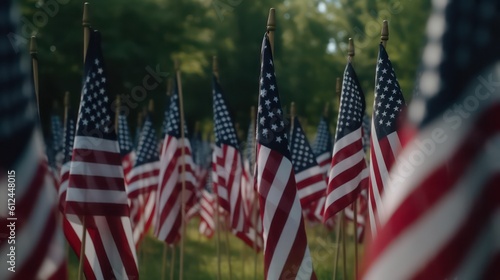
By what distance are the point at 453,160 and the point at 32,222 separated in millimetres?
1903

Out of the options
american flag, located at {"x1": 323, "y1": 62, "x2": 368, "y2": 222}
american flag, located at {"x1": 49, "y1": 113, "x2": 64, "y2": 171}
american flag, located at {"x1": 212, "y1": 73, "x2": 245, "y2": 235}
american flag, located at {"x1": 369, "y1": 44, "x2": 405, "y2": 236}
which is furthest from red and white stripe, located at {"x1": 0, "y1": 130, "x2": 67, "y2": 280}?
american flag, located at {"x1": 49, "y1": 113, "x2": 64, "y2": 171}

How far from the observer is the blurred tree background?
102 feet

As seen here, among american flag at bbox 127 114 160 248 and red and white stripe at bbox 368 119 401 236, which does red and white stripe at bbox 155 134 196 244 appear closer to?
american flag at bbox 127 114 160 248

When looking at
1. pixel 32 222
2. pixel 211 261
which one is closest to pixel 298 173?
pixel 211 261

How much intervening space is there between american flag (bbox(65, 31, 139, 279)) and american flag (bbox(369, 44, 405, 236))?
2490mm

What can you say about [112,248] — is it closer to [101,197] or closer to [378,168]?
[101,197]

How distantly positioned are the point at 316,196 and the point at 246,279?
3.79 metres

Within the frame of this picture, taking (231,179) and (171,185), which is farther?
(231,179)

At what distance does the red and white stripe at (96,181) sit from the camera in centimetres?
824

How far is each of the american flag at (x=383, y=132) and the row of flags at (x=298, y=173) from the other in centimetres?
1

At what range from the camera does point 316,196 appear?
13.9m

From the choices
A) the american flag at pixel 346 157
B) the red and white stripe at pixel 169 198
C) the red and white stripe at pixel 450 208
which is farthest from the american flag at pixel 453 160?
the red and white stripe at pixel 169 198

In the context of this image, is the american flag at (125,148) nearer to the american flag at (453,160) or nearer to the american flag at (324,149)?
the american flag at (324,149)

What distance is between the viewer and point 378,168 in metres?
9.22
